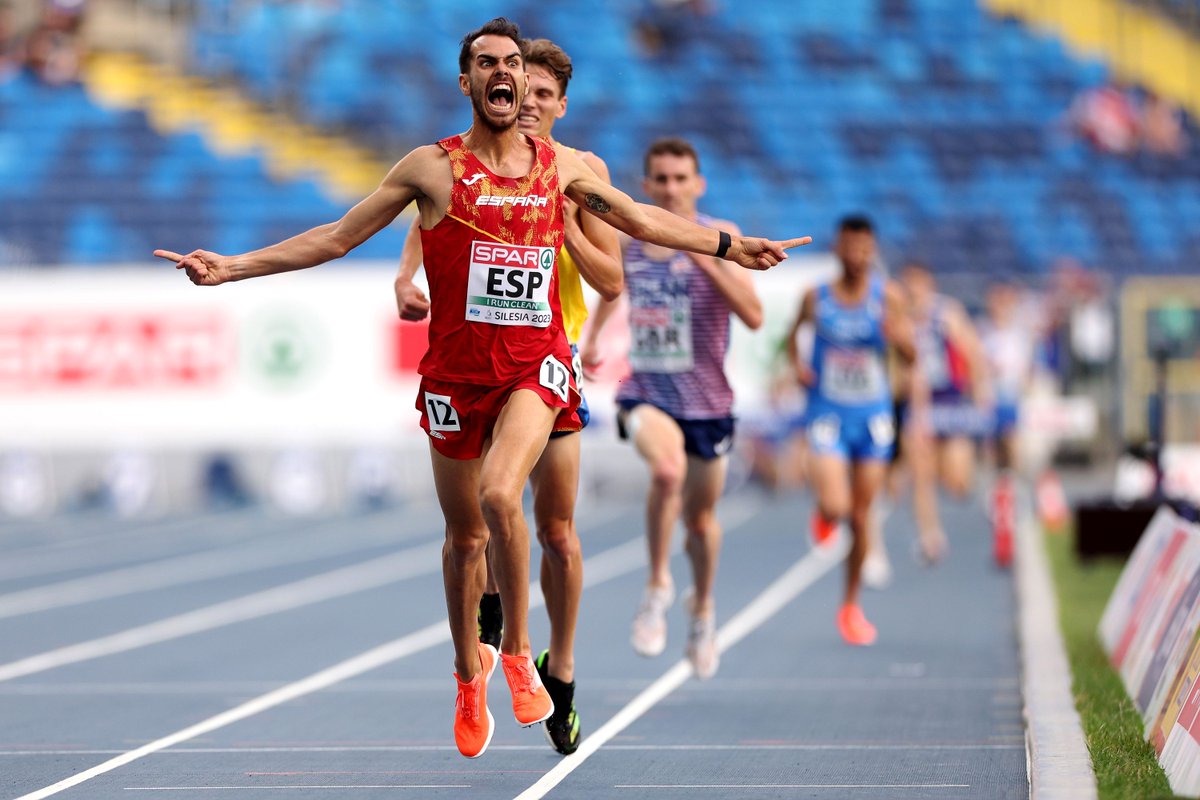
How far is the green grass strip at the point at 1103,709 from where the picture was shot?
19.2 feet

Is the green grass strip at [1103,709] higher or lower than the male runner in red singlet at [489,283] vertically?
lower

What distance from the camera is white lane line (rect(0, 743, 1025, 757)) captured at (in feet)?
23.2

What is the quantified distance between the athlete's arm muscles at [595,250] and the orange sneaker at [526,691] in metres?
1.29

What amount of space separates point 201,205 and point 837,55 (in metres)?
9.02

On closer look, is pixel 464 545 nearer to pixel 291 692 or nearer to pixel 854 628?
pixel 291 692

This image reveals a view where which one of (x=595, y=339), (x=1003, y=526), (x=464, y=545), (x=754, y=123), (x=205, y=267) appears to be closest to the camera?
(x=205, y=267)

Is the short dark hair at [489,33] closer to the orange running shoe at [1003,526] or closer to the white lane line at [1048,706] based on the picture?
the white lane line at [1048,706]

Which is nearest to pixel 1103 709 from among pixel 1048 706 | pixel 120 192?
pixel 1048 706

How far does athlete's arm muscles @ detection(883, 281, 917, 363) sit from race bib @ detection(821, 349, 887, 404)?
16 centimetres

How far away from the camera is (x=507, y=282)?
6137mm

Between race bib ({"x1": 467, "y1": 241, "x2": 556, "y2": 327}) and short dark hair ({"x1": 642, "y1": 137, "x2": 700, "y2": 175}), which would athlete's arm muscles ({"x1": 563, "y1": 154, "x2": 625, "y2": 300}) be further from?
short dark hair ({"x1": 642, "y1": 137, "x2": 700, "y2": 175})

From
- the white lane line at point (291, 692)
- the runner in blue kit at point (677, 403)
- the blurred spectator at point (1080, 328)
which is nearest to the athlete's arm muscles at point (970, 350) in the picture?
the white lane line at point (291, 692)

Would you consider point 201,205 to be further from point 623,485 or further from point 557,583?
point 557,583

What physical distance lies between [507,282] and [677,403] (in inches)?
123
